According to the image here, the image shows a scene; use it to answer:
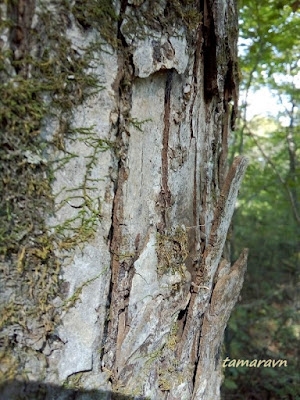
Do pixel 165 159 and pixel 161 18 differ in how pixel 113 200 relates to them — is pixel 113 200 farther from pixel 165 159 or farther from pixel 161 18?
pixel 161 18

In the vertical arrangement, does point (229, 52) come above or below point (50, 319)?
above

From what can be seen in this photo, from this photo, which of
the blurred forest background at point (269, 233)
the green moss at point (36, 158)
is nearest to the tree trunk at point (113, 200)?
the green moss at point (36, 158)

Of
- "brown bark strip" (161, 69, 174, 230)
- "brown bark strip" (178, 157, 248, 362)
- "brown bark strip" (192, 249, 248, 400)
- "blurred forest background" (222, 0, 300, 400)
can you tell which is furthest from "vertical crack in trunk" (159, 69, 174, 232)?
"blurred forest background" (222, 0, 300, 400)

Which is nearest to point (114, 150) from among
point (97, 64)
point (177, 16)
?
point (97, 64)

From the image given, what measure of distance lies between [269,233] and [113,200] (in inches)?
336

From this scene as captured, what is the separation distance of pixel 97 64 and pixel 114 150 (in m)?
0.21

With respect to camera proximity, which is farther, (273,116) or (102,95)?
(273,116)

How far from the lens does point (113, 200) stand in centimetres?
87

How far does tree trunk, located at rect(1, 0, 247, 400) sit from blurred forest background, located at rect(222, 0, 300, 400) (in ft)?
3.41

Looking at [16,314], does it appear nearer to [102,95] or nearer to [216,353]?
[102,95]

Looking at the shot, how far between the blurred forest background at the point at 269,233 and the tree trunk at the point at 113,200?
1.04 m

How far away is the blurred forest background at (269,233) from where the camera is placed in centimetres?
396

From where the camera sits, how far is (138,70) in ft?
2.86

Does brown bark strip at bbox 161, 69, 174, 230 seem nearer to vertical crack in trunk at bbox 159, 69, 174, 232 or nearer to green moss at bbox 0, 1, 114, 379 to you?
vertical crack in trunk at bbox 159, 69, 174, 232
